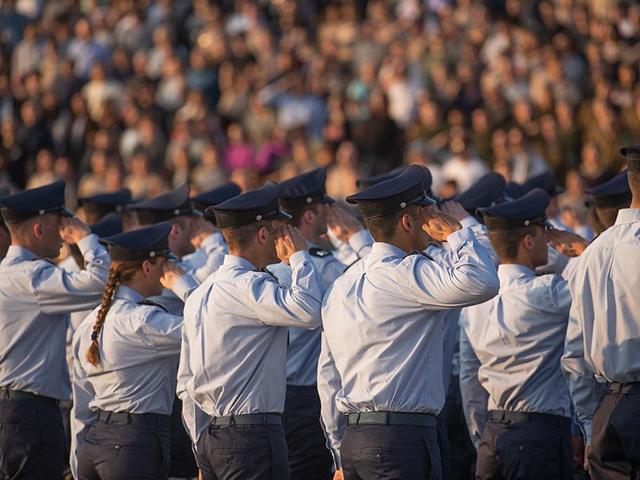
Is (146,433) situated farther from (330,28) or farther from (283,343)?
(330,28)

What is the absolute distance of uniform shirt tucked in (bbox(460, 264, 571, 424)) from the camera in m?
6.27

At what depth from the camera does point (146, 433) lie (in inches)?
246

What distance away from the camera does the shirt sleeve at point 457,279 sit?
5.14 meters

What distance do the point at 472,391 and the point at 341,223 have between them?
4.78 ft

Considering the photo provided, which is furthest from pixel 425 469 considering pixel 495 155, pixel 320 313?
pixel 495 155

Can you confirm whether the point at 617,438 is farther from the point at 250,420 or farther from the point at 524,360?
the point at 250,420

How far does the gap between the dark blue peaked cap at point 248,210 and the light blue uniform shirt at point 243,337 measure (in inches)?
10.0

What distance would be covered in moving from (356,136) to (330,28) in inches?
136

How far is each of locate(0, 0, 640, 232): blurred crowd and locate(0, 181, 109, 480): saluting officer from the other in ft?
18.3

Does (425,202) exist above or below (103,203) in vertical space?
above

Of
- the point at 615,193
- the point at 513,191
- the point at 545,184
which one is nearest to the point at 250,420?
the point at 615,193

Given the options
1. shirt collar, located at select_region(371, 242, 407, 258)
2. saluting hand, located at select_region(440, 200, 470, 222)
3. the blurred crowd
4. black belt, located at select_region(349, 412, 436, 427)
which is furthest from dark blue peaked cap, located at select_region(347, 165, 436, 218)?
the blurred crowd

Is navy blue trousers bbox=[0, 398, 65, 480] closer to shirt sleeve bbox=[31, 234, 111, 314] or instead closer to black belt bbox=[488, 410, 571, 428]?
shirt sleeve bbox=[31, 234, 111, 314]

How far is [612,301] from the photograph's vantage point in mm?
5613
